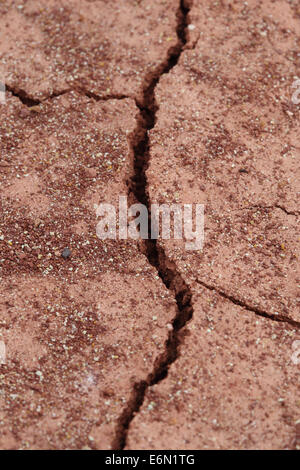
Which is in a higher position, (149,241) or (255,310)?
(149,241)

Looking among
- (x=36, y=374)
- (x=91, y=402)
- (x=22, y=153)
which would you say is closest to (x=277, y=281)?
(x=91, y=402)

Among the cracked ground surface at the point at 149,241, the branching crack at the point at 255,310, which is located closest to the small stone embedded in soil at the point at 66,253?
the cracked ground surface at the point at 149,241

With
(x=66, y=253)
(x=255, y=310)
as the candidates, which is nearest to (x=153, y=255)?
(x=66, y=253)

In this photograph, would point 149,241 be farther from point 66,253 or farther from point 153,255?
point 66,253

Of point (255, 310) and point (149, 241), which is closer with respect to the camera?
point (255, 310)

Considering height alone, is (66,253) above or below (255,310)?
above

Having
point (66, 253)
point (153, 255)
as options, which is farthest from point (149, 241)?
point (66, 253)

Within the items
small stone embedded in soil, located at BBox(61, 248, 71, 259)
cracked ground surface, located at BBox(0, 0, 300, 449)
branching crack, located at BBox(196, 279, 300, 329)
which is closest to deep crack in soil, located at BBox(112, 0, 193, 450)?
cracked ground surface, located at BBox(0, 0, 300, 449)

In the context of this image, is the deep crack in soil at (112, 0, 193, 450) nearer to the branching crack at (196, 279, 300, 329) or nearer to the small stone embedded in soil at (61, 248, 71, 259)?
the branching crack at (196, 279, 300, 329)
